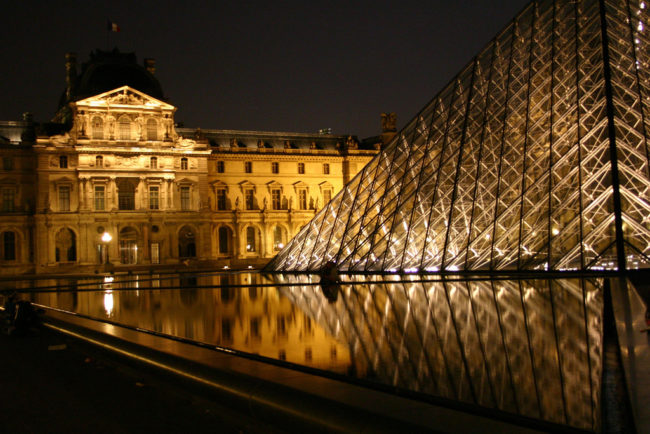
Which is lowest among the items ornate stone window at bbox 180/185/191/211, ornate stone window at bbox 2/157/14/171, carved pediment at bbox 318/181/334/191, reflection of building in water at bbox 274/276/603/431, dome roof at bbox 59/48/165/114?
reflection of building in water at bbox 274/276/603/431

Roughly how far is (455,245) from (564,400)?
56.7 ft

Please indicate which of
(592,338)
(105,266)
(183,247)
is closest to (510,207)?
(592,338)

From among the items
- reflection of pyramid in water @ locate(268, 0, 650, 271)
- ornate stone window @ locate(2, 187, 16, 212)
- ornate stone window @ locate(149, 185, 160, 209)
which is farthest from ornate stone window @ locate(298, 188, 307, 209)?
reflection of pyramid in water @ locate(268, 0, 650, 271)

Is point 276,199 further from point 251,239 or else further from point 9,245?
point 9,245

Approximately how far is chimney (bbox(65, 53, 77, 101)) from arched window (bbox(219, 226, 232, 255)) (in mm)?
17175

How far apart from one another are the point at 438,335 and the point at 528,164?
44.5ft

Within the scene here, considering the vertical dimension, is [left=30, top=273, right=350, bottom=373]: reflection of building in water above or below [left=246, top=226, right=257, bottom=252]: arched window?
below

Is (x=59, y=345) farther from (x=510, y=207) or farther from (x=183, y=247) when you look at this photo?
(x=183, y=247)

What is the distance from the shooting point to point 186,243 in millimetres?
53906

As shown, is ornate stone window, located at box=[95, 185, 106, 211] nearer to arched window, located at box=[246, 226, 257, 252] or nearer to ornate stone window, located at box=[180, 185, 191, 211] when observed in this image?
ornate stone window, located at box=[180, 185, 191, 211]

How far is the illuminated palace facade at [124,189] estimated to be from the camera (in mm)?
48188

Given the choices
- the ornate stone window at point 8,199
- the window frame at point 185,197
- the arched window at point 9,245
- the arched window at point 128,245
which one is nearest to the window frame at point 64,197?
the ornate stone window at point 8,199

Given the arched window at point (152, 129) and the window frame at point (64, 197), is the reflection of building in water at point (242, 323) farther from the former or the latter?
the arched window at point (152, 129)

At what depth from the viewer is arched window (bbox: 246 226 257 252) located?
57.2 metres
